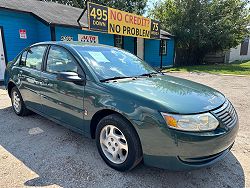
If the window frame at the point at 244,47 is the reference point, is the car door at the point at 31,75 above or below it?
below

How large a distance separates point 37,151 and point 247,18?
840 inches

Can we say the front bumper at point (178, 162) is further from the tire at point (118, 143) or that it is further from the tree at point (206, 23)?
the tree at point (206, 23)

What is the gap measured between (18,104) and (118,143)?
2976 mm

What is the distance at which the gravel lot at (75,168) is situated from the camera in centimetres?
241

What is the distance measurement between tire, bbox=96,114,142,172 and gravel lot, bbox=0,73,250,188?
0.14m

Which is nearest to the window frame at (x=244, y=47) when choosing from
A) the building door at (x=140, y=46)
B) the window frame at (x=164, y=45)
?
the window frame at (x=164, y=45)

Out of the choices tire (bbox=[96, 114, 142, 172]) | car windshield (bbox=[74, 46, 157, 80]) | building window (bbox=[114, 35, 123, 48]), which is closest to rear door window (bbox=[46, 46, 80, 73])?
car windshield (bbox=[74, 46, 157, 80])

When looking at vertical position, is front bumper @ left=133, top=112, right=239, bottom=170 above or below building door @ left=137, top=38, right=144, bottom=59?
Result: below

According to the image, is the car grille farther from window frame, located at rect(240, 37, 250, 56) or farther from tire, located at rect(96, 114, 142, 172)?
window frame, located at rect(240, 37, 250, 56)

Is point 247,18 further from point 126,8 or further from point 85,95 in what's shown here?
point 85,95

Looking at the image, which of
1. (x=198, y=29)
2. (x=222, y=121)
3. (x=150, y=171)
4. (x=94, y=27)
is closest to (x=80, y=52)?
(x=150, y=171)

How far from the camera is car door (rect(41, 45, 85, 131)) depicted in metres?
2.91

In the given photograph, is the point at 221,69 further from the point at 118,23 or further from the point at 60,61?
the point at 60,61

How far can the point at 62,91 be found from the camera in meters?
3.08
